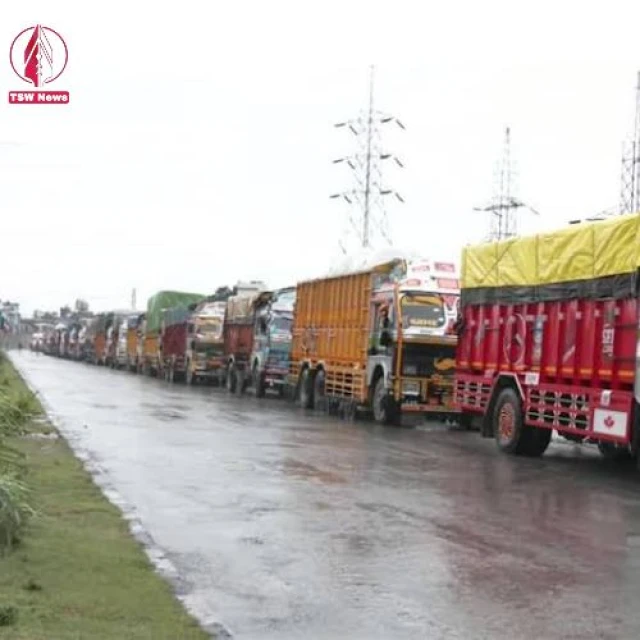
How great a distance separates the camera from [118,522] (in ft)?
29.9

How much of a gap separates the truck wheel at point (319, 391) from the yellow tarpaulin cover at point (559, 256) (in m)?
9.19

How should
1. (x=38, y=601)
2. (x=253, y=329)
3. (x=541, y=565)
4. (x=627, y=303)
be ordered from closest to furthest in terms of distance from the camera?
(x=38, y=601), (x=541, y=565), (x=627, y=303), (x=253, y=329)

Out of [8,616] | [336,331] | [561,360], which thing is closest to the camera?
[8,616]

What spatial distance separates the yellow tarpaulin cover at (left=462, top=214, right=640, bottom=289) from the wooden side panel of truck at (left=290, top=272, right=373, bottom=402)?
19.1 ft

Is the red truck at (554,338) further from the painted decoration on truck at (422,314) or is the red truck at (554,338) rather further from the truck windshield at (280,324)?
the truck windshield at (280,324)

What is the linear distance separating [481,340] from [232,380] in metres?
21.1

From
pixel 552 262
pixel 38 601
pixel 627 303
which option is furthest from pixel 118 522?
pixel 552 262

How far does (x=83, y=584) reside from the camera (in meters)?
6.68

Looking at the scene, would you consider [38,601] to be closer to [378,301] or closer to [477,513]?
[477,513]

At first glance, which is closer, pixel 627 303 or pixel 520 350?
pixel 627 303

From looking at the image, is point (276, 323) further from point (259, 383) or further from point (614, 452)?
point (614, 452)

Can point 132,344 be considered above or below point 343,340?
below

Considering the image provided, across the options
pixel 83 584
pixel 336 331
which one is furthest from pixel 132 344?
pixel 83 584

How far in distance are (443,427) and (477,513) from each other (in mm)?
12979
